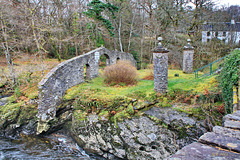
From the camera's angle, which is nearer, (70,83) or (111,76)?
(70,83)

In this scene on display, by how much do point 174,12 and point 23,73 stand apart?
16.4 metres

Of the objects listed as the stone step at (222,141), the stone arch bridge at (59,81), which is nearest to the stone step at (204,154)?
the stone step at (222,141)

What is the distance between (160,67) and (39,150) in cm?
778

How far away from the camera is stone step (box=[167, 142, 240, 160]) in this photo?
1.50 m

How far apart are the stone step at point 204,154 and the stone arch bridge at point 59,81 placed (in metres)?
9.24

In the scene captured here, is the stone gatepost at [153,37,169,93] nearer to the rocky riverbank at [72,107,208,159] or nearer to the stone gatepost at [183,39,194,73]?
the rocky riverbank at [72,107,208,159]

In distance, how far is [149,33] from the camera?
71.9 feet

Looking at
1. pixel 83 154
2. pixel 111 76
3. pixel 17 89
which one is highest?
pixel 111 76

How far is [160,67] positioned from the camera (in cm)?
867

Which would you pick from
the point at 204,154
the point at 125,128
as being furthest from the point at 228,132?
the point at 125,128

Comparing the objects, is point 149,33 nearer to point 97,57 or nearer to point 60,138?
point 97,57

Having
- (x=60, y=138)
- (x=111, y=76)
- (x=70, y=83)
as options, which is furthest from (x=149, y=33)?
(x=60, y=138)

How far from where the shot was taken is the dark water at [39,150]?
24.7ft

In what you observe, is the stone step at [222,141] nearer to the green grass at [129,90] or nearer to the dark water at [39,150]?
the green grass at [129,90]
